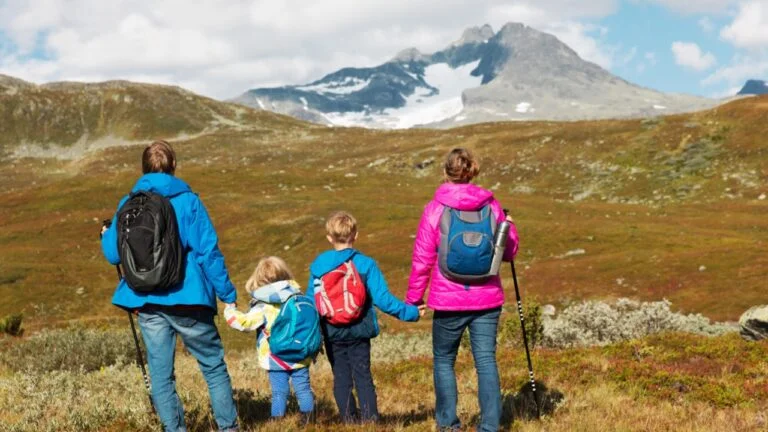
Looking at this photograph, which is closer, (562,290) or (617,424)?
(617,424)

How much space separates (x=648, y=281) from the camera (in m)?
25.8

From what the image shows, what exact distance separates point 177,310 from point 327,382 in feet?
19.3

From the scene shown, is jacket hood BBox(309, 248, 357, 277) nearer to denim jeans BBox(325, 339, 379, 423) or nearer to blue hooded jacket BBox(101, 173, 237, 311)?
denim jeans BBox(325, 339, 379, 423)

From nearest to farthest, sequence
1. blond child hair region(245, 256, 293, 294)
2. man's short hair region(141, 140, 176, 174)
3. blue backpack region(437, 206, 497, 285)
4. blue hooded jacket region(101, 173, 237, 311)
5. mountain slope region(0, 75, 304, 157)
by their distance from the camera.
→ blue hooded jacket region(101, 173, 237, 311) < man's short hair region(141, 140, 176, 174) < blue backpack region(437, 206, 497, 285) < blond child hair region(245, 256, 293, 294) < mountain slope region(0, 75, 304, 157)

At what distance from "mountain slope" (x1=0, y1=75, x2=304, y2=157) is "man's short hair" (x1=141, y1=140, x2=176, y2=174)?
506 feet

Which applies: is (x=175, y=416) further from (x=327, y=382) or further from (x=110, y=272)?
(x=110, y=272)

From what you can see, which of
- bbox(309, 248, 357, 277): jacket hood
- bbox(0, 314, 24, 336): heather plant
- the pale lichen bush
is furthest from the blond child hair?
bbox(0, 314, 24, 336): heather plant

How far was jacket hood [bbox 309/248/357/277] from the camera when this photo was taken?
743cm

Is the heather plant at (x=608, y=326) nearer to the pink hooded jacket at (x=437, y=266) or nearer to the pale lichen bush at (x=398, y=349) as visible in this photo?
the pale lichen bush at (x=398, y=349)

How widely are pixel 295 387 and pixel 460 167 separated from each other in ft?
11.3

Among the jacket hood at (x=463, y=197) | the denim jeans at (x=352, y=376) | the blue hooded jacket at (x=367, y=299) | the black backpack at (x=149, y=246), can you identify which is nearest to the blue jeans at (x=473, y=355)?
the blue hooded jacket at (x=367, y=299)

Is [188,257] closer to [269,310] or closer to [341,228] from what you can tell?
[269,310]

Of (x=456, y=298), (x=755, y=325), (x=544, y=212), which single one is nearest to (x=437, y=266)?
(x=456, y=298)

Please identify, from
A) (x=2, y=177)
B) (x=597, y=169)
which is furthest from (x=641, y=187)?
(x=2, y=177)
